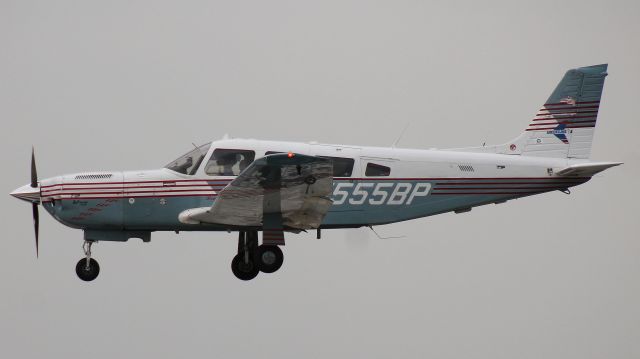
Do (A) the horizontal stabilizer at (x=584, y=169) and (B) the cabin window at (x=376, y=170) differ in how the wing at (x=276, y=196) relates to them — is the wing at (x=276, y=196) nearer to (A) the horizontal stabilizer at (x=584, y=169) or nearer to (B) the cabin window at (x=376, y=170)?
(B) the cabin window at (x=376, y=170)

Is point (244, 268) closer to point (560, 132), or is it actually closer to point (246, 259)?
point (246, 259)

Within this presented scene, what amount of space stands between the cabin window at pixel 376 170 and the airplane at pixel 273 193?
2 cm

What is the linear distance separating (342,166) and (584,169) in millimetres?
4652

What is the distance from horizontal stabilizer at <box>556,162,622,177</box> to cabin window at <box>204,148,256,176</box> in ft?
19.7

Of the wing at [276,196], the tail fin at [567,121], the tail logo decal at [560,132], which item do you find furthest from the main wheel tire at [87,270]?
the tail logo decal at [560,132]

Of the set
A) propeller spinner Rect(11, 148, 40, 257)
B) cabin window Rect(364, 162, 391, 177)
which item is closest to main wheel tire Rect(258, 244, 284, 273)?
cabin window Rect(364, 162, 391, 177)

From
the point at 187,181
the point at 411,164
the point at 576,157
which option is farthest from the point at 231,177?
the point at 576,157

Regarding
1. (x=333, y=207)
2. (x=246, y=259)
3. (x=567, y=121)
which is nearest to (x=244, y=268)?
(x=246, y=259)

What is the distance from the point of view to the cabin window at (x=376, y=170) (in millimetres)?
18672

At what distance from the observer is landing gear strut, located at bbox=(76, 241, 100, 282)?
18781mm

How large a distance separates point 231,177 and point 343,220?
224cm

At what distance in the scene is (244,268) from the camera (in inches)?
758

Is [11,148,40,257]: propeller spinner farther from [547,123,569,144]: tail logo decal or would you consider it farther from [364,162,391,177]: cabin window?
[547,123,569,144]: tail logo decal

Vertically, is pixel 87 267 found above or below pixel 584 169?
below
